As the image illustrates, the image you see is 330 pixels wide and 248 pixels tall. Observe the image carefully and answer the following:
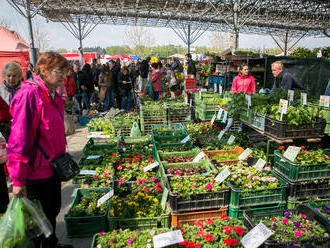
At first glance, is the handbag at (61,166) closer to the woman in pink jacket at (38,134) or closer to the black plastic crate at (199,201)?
the woman in pink jacket at (38,134)

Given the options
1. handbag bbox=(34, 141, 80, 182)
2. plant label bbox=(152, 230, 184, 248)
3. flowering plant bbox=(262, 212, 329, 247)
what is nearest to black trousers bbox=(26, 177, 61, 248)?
handbag bbox=(34, 141, 80, 182)

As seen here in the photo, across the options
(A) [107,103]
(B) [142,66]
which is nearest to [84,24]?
(B) [142,66]

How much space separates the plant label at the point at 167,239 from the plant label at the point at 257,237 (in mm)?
538

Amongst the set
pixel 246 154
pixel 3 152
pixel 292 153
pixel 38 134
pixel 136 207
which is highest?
pixel 38 134

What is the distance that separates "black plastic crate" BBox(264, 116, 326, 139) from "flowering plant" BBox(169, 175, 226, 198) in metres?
1.05

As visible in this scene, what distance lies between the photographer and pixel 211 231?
231cm

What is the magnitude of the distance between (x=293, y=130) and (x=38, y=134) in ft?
9.77

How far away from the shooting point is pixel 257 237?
2.00m

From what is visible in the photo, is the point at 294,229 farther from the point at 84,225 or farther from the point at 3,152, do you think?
the point at 3,152

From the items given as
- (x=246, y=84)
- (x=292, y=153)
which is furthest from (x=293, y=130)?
(x=246, y=84)

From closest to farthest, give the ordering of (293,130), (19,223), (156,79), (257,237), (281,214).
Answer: (19,223)
(257,237)
(281,214)
(293,130)
(156,79)

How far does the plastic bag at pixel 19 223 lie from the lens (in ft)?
6.09

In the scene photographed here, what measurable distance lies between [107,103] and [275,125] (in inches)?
282

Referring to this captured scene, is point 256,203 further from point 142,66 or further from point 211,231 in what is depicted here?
point 142,66
